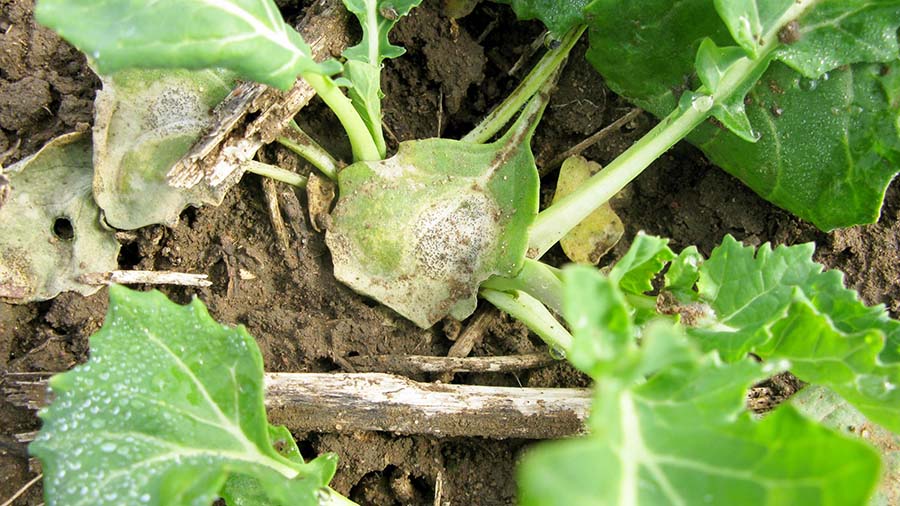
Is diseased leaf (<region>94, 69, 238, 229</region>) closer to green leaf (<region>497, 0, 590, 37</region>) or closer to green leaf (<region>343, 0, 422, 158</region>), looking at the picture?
green leaf (<region>343, 0, 422, 158</region>)

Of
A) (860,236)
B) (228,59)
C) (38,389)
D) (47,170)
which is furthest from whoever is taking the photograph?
(860,236)

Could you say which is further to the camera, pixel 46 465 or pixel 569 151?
pixel 569 151

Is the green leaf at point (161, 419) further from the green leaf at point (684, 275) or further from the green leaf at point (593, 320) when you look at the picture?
the green leaf at point (684, 275)

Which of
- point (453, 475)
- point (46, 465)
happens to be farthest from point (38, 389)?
point (453, 475)

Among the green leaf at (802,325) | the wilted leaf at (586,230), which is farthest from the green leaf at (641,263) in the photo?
the wilted leaf at (586,230)

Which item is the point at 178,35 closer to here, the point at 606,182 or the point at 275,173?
Answer: the point at 275,173

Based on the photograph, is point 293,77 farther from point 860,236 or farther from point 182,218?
point 860,236

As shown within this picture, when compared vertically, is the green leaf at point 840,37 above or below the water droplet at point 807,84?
above
